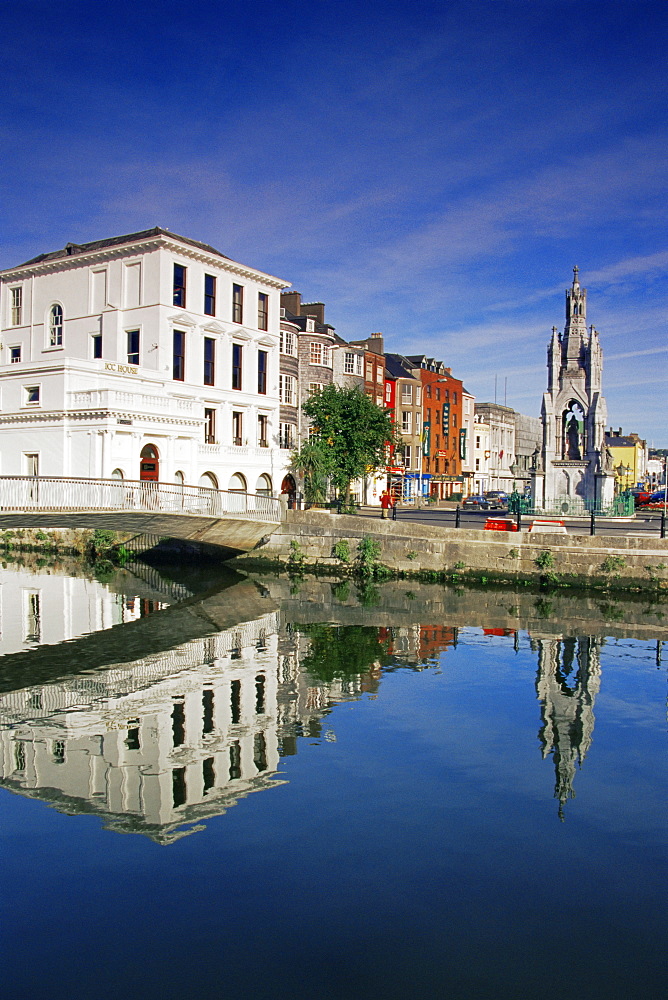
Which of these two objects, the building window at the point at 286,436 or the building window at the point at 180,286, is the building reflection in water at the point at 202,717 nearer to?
the building window at the point at 180,286

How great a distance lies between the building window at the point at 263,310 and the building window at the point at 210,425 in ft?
25.5

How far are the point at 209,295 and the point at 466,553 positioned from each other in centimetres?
2554

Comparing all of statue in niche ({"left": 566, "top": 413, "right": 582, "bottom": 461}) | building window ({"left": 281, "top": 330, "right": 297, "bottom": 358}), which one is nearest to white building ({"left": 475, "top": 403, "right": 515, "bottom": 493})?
building window ({"left": 281, "top": 330, "right": 297, "bottom": 358})

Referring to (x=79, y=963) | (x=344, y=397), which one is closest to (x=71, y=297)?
(x=344, y=397)

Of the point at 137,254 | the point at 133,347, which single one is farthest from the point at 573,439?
the point at 137,254

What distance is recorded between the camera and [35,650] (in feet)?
63.9

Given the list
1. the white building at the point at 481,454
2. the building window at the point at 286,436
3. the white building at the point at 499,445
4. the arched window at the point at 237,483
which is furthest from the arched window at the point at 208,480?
the white building at the point at 499,445

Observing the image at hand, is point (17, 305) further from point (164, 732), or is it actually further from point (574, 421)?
point (164, 732)

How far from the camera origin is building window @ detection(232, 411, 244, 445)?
49.2 meters

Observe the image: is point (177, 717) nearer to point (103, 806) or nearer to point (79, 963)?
point (103, 806)

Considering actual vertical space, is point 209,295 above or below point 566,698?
above

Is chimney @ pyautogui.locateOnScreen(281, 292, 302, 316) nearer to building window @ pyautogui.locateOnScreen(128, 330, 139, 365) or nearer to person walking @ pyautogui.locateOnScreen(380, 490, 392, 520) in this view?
building window @ pyautogui.locateOnScreen(128, 330, 139, 365)

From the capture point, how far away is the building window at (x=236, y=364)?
4959 cm

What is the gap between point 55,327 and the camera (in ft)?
162
